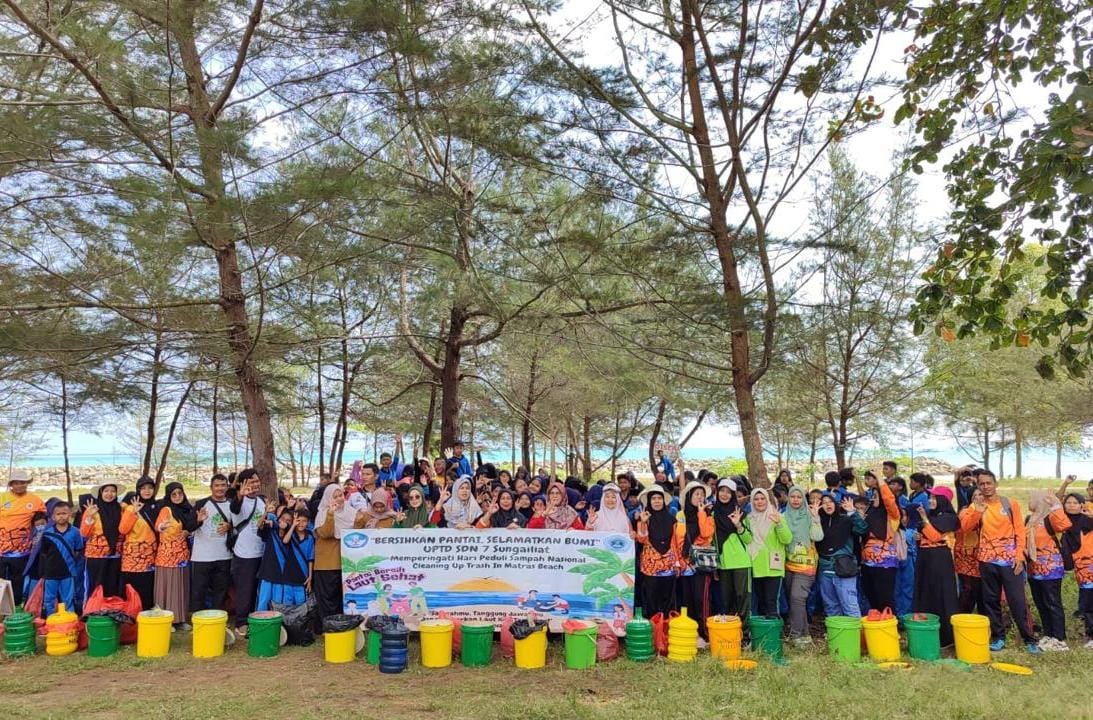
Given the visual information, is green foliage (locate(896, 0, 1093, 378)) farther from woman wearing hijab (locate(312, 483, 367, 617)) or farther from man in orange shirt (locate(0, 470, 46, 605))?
man in orange shirt (locate(0, 470, 46, 605))

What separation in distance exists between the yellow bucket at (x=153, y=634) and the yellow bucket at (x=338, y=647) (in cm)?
133

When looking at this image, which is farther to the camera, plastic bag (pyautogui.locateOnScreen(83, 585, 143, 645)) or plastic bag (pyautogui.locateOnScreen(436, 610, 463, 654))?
plastic bag (pyautogui.locateOnScreen(83, 585, 143, 645))

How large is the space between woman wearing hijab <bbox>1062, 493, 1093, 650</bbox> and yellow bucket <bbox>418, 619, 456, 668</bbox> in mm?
5058

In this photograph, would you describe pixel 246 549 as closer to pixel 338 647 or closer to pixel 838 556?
pixel 338 647

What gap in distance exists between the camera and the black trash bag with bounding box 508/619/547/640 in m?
5.77

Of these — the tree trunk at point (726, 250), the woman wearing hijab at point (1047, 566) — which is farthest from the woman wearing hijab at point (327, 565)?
the woman wearing hijab at point (1047, 566)

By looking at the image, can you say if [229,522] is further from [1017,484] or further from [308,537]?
[1017,484]

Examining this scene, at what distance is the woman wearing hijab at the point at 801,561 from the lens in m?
6.41

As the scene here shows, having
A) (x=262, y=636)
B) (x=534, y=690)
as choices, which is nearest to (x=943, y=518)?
(x=534, y=690)

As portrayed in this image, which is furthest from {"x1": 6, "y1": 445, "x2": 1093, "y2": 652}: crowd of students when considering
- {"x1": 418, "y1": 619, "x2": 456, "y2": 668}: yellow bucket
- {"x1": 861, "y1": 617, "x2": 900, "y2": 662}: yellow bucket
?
{"x1": 418, "y1": 619, "x2": 456, "y2": 668}: yellow bucket

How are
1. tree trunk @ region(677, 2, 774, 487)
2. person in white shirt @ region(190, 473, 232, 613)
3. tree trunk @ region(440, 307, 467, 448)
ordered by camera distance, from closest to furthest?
person in white shirt @ region(190, 473, 232, 613)
tree trunk @ region(677, 2, 774, 487)
tree trunk @ region(440, 307, 467, 448)

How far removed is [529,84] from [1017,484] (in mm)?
22728

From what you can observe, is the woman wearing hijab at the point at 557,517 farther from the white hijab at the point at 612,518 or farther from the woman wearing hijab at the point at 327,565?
the woman wearing hijab at the point at 327,565

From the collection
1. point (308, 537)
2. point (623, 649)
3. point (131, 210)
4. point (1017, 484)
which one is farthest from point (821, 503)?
point (1017, 484)
